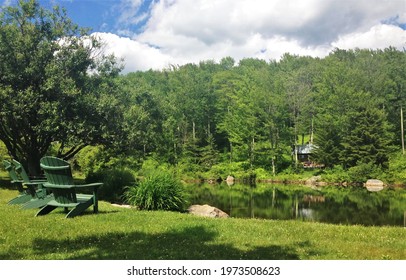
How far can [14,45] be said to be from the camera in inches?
724

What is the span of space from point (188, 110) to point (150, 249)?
5200 cm

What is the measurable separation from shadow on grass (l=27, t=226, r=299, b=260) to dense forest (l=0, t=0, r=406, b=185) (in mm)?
12762

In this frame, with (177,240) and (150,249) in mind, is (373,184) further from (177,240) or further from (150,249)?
(150,249)

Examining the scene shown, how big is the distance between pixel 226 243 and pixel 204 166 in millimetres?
41945

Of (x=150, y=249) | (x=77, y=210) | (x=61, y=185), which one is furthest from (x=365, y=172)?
(x=150, y=249)

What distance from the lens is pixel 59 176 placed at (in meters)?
8.39

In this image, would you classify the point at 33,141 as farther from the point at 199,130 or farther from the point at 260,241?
the point at 199,130

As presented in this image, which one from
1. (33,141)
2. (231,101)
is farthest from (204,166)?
(33,141)

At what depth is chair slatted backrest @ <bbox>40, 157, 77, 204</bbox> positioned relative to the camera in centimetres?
831

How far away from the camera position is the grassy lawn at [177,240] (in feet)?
19.4

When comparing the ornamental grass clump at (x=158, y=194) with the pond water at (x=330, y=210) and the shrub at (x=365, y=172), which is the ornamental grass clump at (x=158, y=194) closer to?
the pond water at (x=330, y=210)

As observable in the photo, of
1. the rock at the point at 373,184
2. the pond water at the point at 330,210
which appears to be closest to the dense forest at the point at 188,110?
the rock at the point at 373,184

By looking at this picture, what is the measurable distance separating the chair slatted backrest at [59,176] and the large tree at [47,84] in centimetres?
1022

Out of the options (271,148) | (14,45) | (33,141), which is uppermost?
(14,45)
